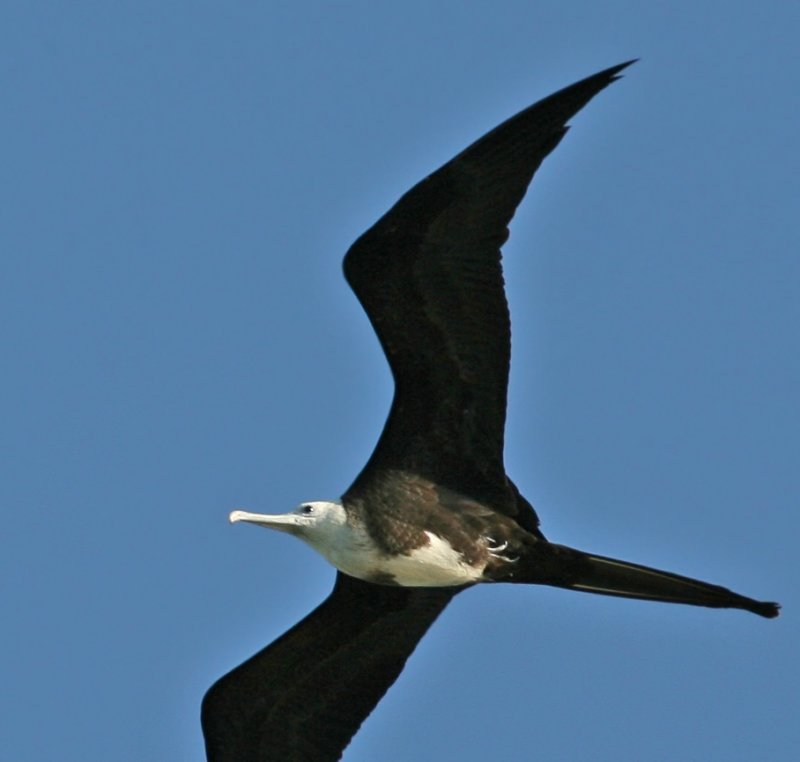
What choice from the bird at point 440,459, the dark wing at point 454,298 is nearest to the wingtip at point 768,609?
the bird at point 440,459

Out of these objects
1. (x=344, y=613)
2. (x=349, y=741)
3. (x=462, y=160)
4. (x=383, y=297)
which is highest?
(x=462, y=160)

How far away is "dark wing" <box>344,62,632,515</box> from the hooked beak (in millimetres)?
264

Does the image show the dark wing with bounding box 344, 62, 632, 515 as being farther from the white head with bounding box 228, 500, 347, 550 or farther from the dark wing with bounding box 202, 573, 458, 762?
the dark wing with bounding box 202, 573, 458, 762

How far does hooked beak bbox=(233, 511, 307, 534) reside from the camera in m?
8.55

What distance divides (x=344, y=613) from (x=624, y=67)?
8.93 ft

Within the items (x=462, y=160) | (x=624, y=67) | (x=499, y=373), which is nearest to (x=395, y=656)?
(x=499, y=373)

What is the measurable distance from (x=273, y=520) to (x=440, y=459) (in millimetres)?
727

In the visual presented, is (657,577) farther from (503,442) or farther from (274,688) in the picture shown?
(274,688)

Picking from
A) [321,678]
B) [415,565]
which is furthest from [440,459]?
[321,678]

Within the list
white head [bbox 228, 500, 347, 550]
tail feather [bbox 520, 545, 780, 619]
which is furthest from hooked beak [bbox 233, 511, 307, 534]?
tail feather [bbox 520, 545, 780, 619]

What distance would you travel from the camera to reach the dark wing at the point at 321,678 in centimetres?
897

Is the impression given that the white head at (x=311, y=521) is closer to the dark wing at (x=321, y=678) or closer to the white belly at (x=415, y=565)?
the white belly at (x=415, y=565)

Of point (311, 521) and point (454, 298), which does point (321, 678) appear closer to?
point (311, 521)

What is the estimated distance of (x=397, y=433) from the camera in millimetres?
8523
